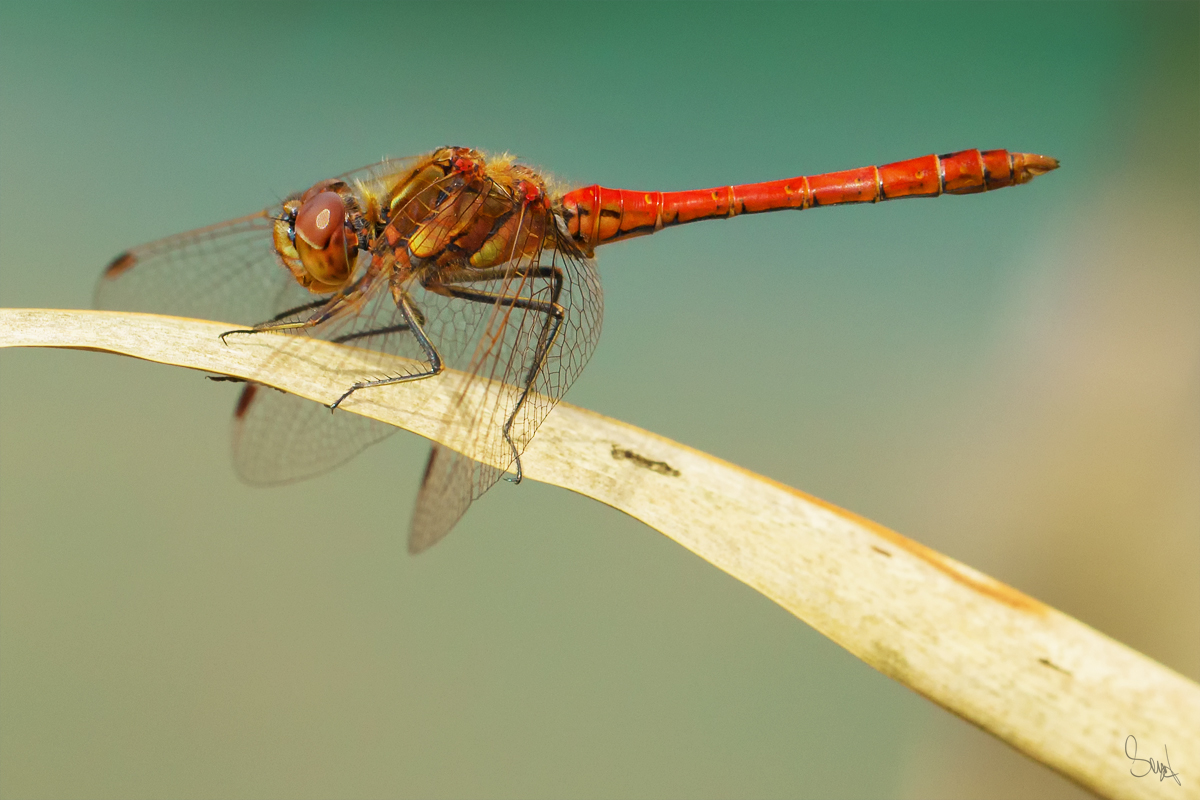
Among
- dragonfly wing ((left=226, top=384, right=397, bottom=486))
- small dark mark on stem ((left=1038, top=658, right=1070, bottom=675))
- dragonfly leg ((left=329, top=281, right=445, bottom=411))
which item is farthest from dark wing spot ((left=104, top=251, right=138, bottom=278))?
small dark mark on stem ((left=1038, top=658, right=1070, bottom=675))

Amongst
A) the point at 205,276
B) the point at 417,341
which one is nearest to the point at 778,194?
the point at 417,341

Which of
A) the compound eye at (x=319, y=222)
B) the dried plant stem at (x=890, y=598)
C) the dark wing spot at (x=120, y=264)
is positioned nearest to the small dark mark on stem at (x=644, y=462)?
the dried plant stem at (x=890, y=598)

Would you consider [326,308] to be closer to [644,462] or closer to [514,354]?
[514,354]

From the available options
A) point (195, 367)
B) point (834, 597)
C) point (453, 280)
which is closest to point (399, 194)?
point (453, 280)

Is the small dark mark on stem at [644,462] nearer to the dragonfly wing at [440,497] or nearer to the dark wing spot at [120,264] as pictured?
the dragonfly wing at [440,497]

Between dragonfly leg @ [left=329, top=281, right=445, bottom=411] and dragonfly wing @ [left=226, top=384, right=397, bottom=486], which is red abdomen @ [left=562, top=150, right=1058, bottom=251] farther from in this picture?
dragonfly wing @ [left=226, top=384, right=397, bottom=486]
